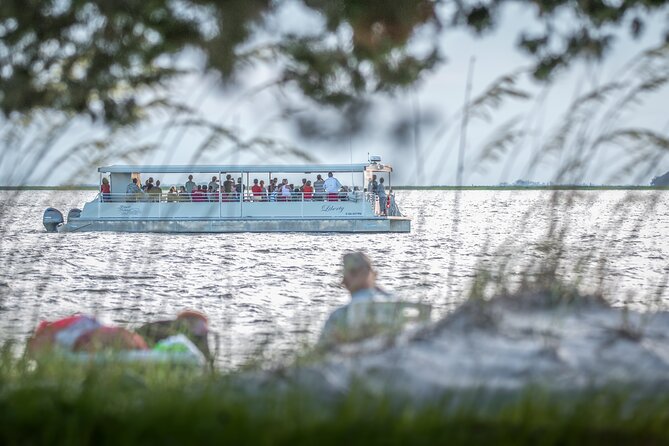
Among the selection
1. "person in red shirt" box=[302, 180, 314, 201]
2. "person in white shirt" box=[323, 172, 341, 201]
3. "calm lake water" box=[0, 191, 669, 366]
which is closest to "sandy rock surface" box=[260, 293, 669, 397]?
"calm lake water" box=[0, 191, 669, 366]

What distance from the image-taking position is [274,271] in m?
19.1

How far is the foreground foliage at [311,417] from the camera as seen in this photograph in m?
1.95

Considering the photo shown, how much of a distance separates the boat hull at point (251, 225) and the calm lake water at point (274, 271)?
1.27 ft

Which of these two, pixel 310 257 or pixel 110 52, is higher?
pixel 110 52

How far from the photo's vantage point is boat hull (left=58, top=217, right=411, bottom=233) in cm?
2936

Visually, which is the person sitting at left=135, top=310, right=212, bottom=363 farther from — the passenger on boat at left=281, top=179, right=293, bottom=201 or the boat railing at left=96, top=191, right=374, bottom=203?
the passenger on boat at left=281, top=179, right=293, bottom=201

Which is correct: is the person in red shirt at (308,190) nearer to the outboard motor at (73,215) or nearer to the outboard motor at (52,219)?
the outboard motor at (73,215)

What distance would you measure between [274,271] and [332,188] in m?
10.8

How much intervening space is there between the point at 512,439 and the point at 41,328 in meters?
2.61

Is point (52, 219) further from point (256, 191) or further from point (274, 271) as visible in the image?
point (274, 271)

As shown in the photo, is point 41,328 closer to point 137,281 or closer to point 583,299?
point 583,299

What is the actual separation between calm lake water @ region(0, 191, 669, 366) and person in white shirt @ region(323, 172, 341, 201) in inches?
58.5

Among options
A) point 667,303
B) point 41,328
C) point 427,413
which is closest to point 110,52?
point 41,328

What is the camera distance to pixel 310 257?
22656 millimetres
